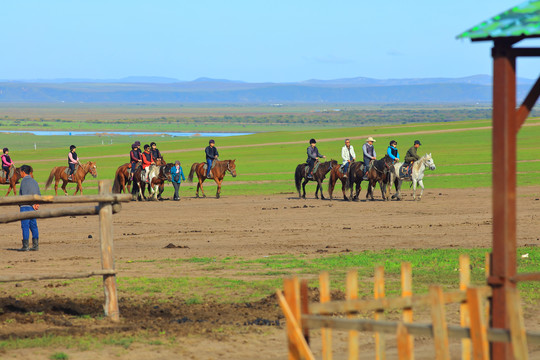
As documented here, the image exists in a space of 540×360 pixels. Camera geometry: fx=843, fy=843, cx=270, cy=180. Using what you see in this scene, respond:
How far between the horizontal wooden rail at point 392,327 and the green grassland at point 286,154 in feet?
91.4

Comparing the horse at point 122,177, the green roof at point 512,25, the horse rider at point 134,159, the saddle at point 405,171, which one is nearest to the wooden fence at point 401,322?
the green roof at point 512,25

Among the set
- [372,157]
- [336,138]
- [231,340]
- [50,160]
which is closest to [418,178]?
[372,157]

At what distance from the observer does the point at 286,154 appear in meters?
61.2

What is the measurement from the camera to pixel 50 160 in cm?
5800

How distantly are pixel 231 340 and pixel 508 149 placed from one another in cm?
481

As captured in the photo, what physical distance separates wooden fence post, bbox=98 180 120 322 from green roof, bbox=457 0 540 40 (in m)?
5.99

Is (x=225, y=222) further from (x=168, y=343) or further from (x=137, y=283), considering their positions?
(x=168, y=343)

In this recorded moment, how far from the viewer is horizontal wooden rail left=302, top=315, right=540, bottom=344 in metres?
6.17

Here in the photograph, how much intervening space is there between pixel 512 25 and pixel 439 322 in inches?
94.4

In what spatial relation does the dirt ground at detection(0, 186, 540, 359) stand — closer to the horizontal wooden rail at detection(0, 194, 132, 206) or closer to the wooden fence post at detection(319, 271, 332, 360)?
the horizontal wooden rail at detection(0, 194, 132, 206)

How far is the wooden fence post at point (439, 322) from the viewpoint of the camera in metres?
6.18

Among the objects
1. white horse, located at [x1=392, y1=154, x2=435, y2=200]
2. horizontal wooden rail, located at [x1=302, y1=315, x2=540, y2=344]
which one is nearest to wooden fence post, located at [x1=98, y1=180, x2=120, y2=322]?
horizontal wooden rail, located at [x1=302, y1=315, x2=540, y2=344]

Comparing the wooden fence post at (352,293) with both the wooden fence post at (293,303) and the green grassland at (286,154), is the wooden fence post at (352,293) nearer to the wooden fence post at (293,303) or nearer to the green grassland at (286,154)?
the wooden fence post at (293,303)

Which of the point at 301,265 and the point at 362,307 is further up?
the point at 362,307
